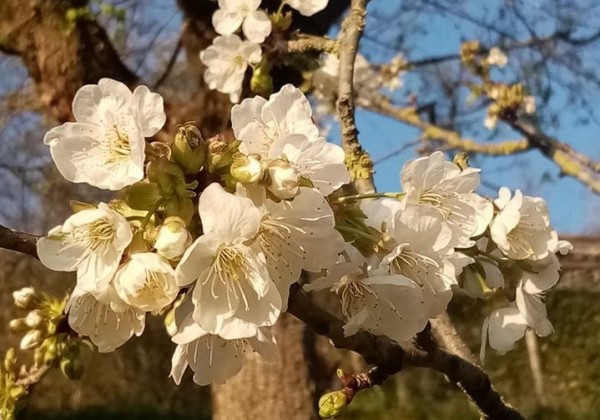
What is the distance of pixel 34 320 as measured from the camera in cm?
86

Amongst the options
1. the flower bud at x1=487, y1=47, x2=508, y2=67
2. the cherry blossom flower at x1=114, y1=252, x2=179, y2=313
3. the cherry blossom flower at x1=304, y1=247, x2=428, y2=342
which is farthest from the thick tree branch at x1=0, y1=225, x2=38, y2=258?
the flower bud at x1=487, y1=47, x2=508, y2=67

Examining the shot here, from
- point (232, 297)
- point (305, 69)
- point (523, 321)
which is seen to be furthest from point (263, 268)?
point (305, 69)

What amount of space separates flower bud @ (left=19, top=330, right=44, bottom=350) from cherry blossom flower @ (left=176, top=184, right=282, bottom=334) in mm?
413

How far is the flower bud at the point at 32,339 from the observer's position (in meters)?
0.86

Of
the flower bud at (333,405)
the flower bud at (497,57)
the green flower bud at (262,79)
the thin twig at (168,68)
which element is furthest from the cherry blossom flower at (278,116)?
the flower bud at (497,57)

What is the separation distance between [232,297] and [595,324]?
4152 mm

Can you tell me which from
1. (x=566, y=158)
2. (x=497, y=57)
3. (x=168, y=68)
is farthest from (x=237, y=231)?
(x=497, y=57)

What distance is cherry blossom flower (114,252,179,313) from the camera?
1.63 feet

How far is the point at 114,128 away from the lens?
23.0 inches

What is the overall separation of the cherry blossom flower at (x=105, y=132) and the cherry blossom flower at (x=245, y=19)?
0.74m

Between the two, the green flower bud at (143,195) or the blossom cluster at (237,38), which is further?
the blossom cluster at (237,38)

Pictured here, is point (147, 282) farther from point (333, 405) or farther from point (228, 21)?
point (228, 21)

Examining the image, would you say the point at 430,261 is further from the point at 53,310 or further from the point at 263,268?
the point at 53,310

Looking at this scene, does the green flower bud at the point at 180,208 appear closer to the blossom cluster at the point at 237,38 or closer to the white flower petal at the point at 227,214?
the white flower petal at the point at 227,214
